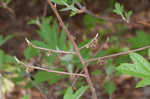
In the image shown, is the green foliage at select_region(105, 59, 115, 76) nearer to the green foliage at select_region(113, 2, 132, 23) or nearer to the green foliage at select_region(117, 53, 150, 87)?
the green foliage at select_region(113, 2, 132, 23)

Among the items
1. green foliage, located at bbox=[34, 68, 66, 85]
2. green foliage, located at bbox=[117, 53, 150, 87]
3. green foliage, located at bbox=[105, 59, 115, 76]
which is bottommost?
green foliage, located at bbox=[105, 59, 115, 76]

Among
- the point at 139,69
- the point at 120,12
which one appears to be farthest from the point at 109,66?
the point at 139,69

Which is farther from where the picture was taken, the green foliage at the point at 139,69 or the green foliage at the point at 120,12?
the green foliage at the point at 120,12

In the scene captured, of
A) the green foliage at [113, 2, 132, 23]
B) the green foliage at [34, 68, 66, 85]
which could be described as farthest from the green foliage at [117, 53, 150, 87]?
the green foliage at [34, 68, 66, 85]

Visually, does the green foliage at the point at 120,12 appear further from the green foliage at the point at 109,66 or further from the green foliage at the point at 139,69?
the green foliage at the point at 109,66

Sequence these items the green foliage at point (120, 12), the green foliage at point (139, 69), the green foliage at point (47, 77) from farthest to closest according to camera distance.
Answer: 1. the green foliage at point (47, 77)
2. the green foliage at point (120, 12)
3. the green foliage at point (139, 69)

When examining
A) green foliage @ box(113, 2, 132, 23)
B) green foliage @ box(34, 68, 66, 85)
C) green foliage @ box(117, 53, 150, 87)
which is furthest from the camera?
green foliage @ box(34, 68, 66, 85)

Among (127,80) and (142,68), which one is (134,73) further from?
(127,80)

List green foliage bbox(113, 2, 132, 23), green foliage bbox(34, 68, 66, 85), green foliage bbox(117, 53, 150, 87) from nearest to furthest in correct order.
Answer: green foliage bbox(117, 53, 150, 87) < green foliage bbox(113, 2, 132, 23) < green foliage bbox(34, 68, 66, 85)

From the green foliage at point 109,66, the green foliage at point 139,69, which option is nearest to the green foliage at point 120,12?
the green foliage at point 139,69

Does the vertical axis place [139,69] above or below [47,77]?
above

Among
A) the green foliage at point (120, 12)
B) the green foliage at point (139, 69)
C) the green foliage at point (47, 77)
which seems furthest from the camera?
the green foliage at point (47, 77)

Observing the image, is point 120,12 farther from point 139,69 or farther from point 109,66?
point 109,66
